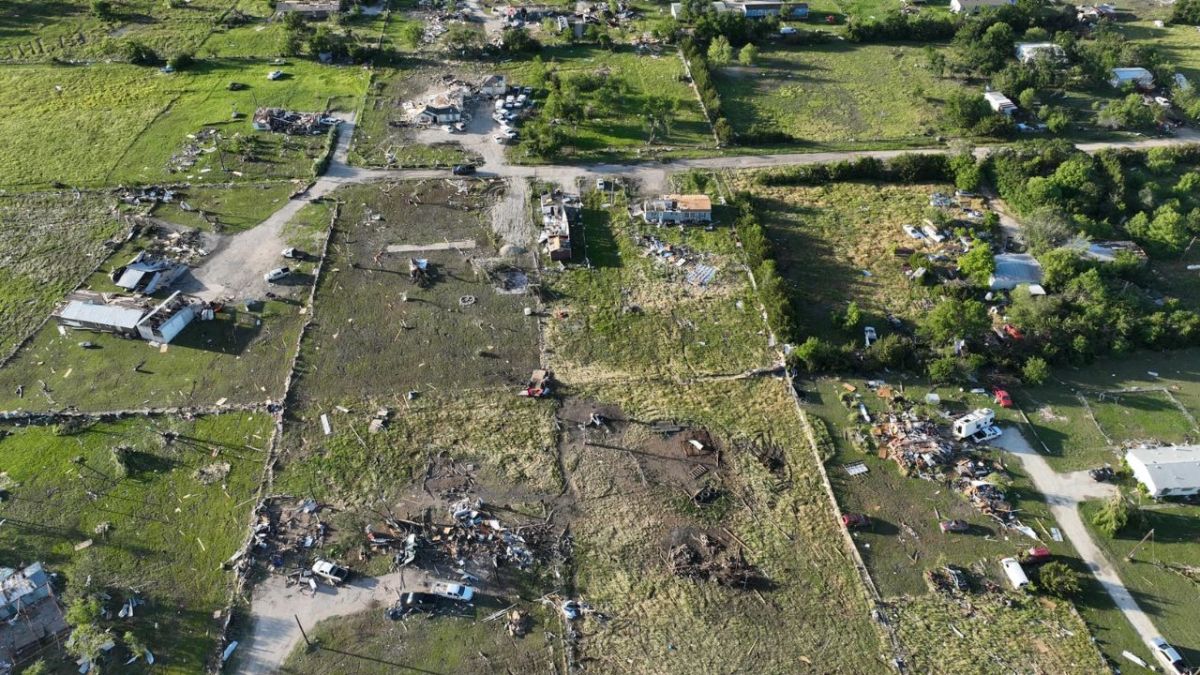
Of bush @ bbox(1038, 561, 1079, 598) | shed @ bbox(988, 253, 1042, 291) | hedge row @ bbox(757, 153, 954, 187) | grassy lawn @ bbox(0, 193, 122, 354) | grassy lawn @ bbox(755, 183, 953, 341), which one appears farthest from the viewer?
hedge row @ bbox(757, 153, 954, 187)

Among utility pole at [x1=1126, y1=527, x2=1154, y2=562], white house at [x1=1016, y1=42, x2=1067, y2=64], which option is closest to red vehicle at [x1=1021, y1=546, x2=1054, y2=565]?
utility pole at [x1=1126, y1=527, x2=1154, y2=562]

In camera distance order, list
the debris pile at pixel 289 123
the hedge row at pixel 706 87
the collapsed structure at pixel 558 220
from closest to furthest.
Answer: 1. the collapsed structure at pixel 558 220
2. the debris pile at pixel 289 123
3. the hedge row at pixel 706 87

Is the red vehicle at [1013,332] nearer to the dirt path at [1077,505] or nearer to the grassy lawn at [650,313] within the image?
the dirt path at [1077,505]

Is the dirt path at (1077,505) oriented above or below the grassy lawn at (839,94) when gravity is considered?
below

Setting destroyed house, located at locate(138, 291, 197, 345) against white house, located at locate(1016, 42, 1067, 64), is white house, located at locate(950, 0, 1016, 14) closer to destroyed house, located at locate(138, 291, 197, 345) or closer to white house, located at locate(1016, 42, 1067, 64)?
white house, located at locate(1016, 42, 1067, 64)

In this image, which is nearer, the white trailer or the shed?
the white trailer

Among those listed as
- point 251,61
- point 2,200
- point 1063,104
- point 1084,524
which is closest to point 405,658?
point 1084,524

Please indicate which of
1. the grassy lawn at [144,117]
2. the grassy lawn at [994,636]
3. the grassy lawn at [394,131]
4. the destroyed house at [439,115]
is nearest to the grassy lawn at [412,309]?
the grassy lawn at [394,131]
